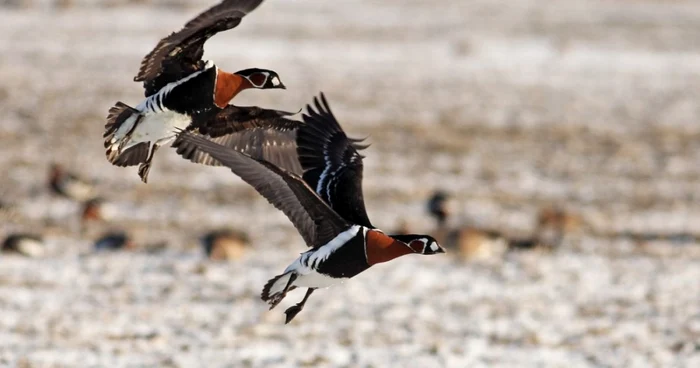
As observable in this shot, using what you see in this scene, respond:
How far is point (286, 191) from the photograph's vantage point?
4.75m

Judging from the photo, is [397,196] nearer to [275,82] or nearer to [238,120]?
[238,120]

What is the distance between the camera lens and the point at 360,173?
535 centimetres

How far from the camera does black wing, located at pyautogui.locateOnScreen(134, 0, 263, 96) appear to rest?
4324 millimetres

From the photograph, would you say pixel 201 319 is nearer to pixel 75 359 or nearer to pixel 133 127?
pixel 75 359

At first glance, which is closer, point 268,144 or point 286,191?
point 286,191

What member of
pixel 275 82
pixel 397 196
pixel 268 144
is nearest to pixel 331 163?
pixel 268 144

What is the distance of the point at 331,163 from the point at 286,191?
0.65 m

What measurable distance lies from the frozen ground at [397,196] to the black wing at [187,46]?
4.12m

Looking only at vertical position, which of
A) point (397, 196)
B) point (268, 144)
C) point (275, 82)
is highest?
point (275, 82)

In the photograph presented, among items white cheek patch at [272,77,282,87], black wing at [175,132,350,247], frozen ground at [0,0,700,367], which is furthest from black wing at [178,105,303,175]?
frozen ground at [0,0,700,367]

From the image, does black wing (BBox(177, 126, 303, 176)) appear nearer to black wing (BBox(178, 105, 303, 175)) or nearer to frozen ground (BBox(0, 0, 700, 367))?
black wing (BBox(178, 105, 303, 175))

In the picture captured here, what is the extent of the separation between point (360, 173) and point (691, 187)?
11.3 meters

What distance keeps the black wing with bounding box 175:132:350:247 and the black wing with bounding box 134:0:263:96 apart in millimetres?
295

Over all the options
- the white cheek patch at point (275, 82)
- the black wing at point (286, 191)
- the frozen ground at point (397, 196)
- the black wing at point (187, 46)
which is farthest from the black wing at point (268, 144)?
the frozen ground at point (397, 196)
